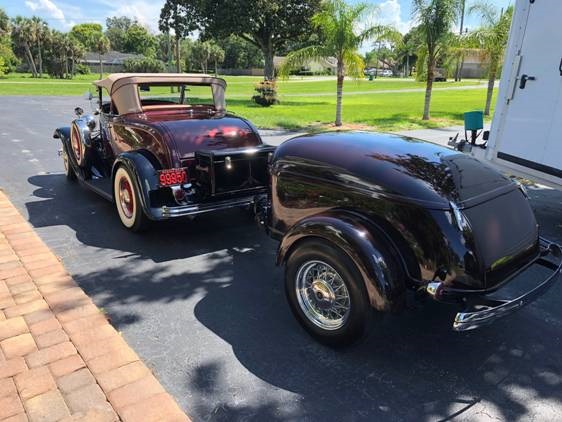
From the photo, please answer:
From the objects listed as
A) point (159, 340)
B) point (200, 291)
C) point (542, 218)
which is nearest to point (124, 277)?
point (200, 291)

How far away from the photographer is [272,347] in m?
3.01

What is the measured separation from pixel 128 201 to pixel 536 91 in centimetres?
462

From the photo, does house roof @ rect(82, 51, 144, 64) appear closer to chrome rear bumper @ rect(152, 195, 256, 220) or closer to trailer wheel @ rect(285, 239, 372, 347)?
chrome rear bumper @ rect(152, 195, 256, 220)

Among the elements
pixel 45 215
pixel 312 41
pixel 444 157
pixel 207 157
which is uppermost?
pixel 312 41

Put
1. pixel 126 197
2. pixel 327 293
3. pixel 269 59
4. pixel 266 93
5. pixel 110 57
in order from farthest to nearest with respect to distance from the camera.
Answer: pixel 110 57 < pixel 269 59 < pixel 266 93 < pixel 126 197 < pixel 327 293

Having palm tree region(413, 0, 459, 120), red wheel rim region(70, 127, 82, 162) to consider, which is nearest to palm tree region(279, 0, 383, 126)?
palm tree region(413, 0, 459, 120)

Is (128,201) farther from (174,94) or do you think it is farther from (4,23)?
(4,23)

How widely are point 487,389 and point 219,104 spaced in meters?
5.11

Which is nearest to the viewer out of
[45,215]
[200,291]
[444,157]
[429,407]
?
[429,407]

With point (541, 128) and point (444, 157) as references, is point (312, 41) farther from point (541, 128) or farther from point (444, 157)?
point (444, 157)

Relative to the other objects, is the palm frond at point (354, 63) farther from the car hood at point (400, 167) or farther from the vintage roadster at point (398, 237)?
the vintage roadster at point (398, 237)

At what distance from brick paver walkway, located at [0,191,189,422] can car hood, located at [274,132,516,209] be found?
1.83 m

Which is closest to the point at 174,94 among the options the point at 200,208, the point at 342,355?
the point at 200,208

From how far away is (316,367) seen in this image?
280 cm
